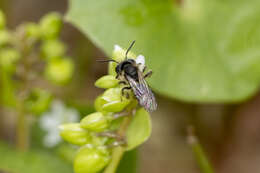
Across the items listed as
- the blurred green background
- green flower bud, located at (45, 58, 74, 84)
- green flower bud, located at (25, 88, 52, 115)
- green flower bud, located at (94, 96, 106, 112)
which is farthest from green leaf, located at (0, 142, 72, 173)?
green flower bud, located at (94, 96, 106, 112)

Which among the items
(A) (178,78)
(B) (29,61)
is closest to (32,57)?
(B) (29,61)

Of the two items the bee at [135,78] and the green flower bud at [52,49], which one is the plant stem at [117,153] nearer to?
the bee at [135,78]

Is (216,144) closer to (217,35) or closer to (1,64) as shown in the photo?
(217,35)

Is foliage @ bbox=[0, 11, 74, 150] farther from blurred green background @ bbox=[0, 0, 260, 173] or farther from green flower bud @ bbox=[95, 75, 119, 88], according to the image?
green flower bud @ bbox=[95, 75, 119, 88]

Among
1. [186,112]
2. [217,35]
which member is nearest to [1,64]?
[217,35]

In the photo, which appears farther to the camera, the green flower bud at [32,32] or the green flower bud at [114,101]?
the green flower bud at [32,32]

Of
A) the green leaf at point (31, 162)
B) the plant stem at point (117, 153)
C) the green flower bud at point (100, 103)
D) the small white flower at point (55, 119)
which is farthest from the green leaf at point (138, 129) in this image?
the small white flower at point (55, 119)
